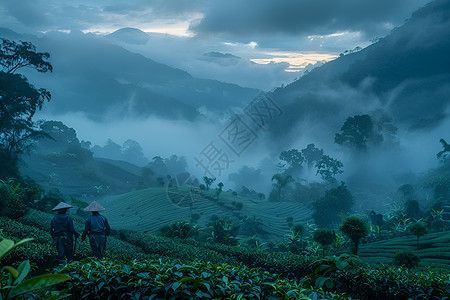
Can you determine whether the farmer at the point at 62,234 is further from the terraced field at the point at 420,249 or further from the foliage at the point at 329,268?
the terraced field at the point at 420,249

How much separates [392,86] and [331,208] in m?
81.4

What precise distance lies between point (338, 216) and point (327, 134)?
73.5 metres

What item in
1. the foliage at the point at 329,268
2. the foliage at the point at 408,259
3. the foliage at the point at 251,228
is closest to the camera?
the foliage at the point at 329,268

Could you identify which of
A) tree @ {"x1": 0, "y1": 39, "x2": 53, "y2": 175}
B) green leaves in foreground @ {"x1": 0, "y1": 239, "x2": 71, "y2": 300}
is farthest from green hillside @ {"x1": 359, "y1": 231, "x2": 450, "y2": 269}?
tree @ {"x1": 0, "y1": 39, "x2": 53, "y2": 175}

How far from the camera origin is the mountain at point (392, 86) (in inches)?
3610

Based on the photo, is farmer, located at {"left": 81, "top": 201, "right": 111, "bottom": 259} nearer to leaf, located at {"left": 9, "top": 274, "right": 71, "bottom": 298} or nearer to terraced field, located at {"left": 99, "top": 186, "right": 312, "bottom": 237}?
leaf, located at {"left": 9, "top": 274, "right": 71, "bottom": 298}

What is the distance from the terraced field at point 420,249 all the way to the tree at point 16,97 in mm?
25216

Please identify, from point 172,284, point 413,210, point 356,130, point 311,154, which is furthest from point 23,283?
point 311,154

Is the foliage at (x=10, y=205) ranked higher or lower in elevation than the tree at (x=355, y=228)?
lower

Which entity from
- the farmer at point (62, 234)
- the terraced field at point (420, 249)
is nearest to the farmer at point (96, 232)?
the farmer at point (62, 234)

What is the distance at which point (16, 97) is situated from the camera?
25.5 meters

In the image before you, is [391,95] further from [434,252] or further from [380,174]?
[434,252]

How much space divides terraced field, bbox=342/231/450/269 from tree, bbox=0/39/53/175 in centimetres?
2522

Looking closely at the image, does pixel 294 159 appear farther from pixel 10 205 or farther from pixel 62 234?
pixel 62 234
